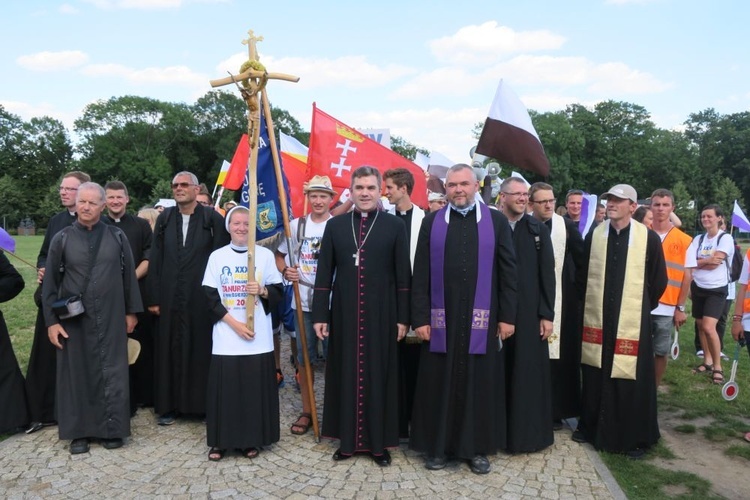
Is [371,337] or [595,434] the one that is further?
[595,434]

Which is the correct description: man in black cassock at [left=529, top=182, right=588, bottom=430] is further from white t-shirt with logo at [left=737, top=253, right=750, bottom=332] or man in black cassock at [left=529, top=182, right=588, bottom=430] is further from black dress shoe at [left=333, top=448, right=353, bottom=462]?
black dress shoe at [left=333, top=448, right=353, bottom=462]

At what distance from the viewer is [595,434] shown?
16.5 ft

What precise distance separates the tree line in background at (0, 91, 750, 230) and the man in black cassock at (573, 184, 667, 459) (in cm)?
5148

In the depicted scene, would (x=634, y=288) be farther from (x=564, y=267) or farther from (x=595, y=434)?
(x=595, y=434)

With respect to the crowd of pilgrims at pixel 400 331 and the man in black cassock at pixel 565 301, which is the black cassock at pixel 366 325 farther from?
the man in black cassock at pixel 565 301

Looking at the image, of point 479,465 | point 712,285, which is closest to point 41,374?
point 479,465

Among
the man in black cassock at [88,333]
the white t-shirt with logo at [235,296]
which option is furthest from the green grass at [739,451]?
the man in black cassock at [88,333]

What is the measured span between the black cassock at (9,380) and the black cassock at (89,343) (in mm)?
647

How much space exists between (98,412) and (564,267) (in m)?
4.49

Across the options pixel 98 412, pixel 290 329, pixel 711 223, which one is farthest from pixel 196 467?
pixel 711 223

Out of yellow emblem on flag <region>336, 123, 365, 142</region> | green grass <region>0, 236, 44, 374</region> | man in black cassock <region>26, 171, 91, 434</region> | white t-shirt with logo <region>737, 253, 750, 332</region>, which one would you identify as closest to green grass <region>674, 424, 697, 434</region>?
white t-shirt with logo <region>737, 253, 750, 332</region>

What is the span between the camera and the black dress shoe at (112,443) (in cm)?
488

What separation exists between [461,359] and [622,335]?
152 centimetres

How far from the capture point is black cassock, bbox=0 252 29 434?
5.15m
